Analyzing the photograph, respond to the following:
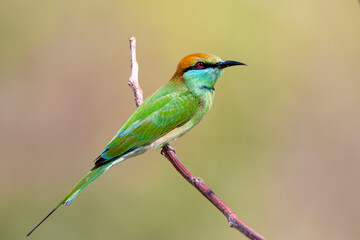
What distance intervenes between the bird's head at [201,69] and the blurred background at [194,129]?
3.88 ft

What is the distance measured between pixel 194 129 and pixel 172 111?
1449 mm

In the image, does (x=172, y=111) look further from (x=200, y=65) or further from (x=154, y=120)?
(x=200, y=65)

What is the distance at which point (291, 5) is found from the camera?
4172 mm

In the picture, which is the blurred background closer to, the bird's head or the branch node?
the bird's head

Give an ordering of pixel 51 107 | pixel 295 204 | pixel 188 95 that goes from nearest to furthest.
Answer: pixel 188 95
pixel 295 204
pixel 51 107

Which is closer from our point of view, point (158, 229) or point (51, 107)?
point (158, 229)

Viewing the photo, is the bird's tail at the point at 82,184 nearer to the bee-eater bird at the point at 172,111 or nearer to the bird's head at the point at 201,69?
the bee-eater bird at the point at 172,111

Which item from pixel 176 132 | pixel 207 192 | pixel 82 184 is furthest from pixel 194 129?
pixel 207 192

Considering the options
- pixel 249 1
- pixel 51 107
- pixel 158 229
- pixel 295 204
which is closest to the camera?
pixel 158 229

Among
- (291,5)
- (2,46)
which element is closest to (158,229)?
(2,46)

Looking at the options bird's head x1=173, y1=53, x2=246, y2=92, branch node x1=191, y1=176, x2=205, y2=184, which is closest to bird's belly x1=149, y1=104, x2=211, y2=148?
bird's head x1=173, y1=53, x2=246, y2=92

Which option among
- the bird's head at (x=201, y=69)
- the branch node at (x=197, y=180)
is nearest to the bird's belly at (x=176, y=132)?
the bird's head at (x=201, y=69)

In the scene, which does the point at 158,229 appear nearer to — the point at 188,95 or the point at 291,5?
the point at 188,95

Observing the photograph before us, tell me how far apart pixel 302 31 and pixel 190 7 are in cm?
97
